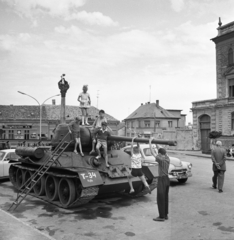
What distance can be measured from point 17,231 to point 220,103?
27520 millimetres

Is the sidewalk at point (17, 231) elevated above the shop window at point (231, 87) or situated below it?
below

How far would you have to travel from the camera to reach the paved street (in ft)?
21.9

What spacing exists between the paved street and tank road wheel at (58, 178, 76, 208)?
0.27m

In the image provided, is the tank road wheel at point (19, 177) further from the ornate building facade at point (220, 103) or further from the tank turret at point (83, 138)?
the ornate building facade at point (220, 103)

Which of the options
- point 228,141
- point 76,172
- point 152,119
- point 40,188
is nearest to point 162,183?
point 76,172

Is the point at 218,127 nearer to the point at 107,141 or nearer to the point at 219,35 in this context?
the point at 219,35

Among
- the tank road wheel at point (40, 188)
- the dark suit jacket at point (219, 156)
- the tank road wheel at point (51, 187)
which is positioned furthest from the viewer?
the dark suit jacket at point (219, 156)

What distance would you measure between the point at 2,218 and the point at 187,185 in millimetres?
7346

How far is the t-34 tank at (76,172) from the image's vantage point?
848cm

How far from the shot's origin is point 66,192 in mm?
9117

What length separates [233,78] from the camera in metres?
30.2

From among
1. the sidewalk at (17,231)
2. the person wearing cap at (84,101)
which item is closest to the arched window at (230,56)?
the person wearing cap at (84,101)

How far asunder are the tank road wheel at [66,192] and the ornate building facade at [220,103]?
22.3 m

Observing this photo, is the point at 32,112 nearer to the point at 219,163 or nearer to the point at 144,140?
the point at 219,163
